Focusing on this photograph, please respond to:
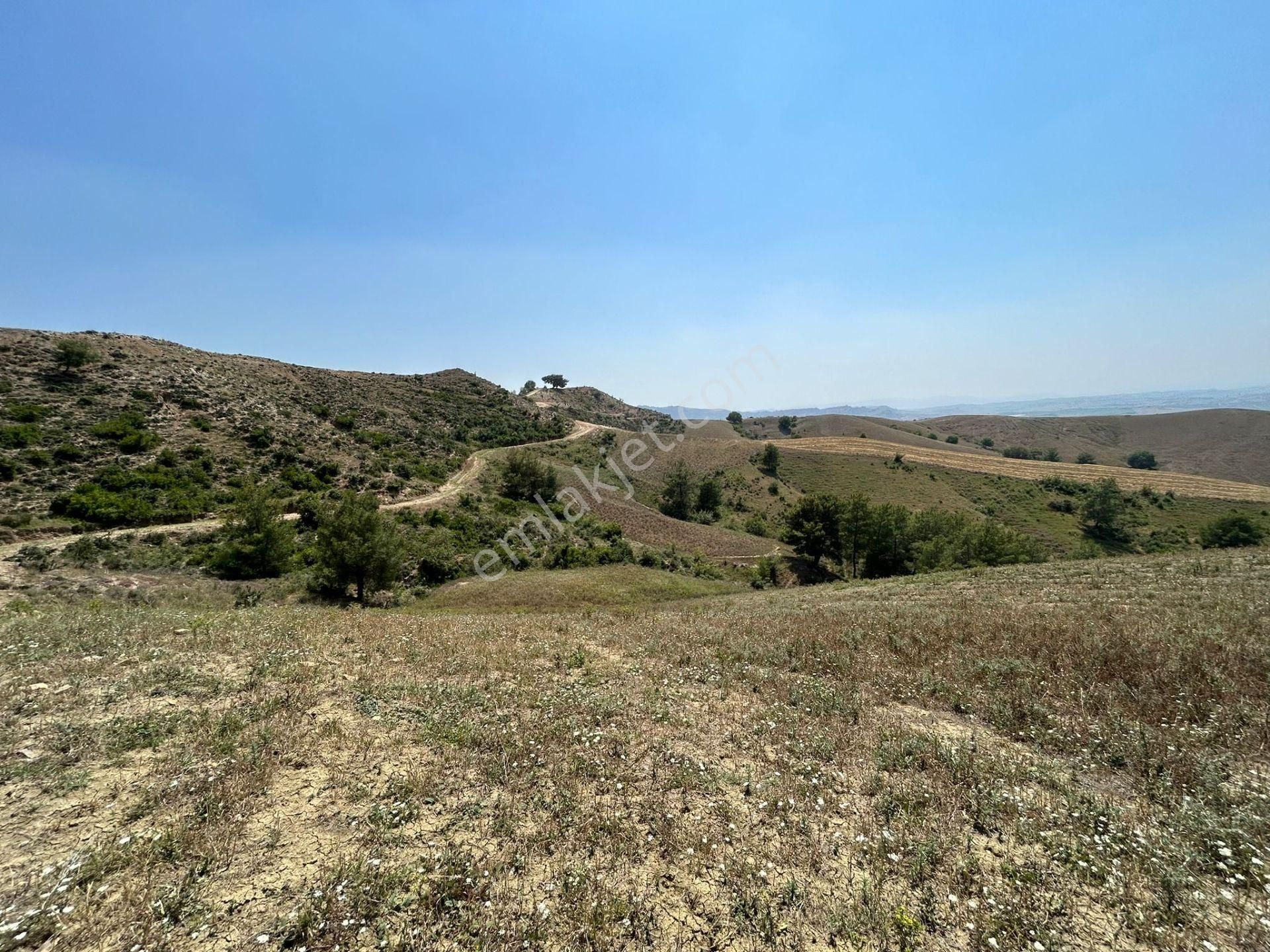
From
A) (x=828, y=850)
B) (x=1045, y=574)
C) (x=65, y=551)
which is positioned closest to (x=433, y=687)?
(x=828, y=850)

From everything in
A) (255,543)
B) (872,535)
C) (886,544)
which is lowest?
(886,544)

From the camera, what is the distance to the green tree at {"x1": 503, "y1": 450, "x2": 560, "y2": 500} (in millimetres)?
48688

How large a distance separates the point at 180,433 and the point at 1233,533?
102379 mm

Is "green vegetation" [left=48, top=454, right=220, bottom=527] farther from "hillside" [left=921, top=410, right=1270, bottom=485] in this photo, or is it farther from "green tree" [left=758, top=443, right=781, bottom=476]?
"hillside" [left=921, top=410, right=1270, bottom=485]

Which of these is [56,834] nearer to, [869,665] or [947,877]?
[947,877]

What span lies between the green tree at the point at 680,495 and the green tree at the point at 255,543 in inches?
1564

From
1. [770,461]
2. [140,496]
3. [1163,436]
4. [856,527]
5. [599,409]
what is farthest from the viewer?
[1163,436]

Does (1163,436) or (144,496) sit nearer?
(144,496)

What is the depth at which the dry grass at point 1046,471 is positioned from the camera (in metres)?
67.2

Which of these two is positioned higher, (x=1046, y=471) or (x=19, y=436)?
(x=19, y=436)

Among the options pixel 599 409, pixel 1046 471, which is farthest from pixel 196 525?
pixel 1046 471

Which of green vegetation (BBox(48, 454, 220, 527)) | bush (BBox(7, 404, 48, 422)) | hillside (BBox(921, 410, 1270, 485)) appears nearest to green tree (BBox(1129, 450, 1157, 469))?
hillside (BBox(921, 410, 1270, 485))

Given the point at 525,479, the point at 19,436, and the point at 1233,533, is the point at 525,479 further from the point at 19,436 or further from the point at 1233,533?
the point at 1233,533

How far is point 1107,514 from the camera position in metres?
56.1
